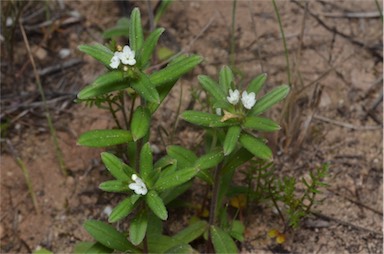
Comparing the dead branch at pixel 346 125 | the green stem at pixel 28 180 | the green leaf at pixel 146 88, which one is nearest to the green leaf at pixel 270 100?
the green leaf at pixel 146 88

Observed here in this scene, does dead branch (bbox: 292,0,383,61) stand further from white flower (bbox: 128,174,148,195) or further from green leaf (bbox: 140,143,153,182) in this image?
white flower (bbox: 128,174,148,195)

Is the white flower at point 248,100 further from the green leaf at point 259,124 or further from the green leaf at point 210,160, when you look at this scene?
the green leaf at point 210,160

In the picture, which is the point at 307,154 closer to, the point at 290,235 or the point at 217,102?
the point at 290,235

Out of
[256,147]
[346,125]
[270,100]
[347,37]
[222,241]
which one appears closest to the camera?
[256,147]

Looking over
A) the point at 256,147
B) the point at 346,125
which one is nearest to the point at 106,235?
the point at 256,147

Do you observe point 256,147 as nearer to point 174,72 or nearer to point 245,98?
point 245,98

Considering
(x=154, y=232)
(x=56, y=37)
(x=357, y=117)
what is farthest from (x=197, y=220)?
(x=56, y=37)

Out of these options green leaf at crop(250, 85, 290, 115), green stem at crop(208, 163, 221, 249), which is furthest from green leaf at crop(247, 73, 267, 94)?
green stem at crop(208, 163, 221, 249)
